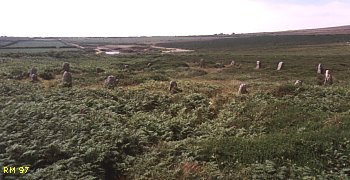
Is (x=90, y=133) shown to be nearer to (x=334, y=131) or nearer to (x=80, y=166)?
(x=80, y=166)

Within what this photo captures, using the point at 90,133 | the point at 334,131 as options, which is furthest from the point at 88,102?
the point at 334,131

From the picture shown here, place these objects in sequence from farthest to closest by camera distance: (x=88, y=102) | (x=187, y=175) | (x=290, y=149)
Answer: (x=88, y=102) → (x=290, y=149) → (x=187, y=175)

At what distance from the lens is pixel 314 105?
1898 cm

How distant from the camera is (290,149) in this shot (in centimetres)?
1289

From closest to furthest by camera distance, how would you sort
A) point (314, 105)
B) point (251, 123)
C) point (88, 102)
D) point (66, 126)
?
point (66, 126), point (251, 123), point (314, 105), point (88, 102)

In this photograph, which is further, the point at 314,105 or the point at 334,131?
the point at 314,105

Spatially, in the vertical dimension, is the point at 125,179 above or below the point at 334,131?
below

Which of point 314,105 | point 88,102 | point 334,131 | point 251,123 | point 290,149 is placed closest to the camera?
point 290,149

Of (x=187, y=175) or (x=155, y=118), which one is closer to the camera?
(x=187, y=175)

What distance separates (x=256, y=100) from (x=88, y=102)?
28.7ft

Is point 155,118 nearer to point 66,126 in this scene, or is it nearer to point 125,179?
point 66,126

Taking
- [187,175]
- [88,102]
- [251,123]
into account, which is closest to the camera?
[187,175]

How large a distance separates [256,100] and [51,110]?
33.5 feet

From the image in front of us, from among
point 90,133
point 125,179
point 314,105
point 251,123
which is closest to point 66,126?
point 90,133
